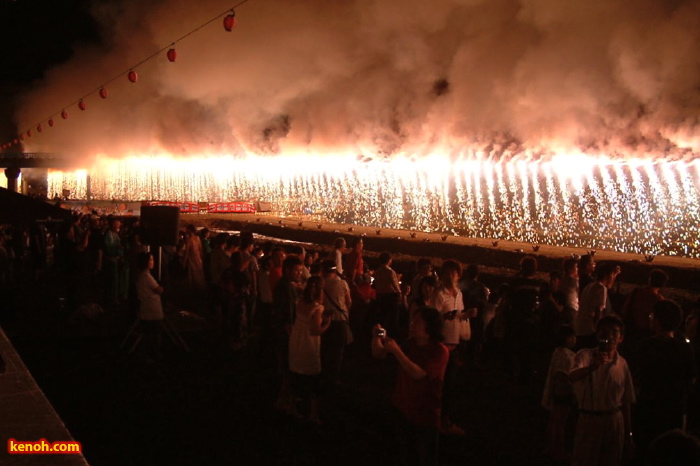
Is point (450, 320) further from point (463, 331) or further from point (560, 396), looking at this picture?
point (560, 396)

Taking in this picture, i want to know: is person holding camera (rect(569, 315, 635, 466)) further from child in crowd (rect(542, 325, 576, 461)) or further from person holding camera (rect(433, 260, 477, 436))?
person holding camera (rect(433, 260, 477, 436))

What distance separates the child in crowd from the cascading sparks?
3536 centimetres

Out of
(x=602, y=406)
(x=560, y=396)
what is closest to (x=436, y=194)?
Answer: (x=560, y=396)

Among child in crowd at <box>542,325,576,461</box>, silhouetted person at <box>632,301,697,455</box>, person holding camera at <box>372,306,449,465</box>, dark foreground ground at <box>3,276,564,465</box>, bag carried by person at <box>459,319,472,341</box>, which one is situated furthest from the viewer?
bag carried by person at <box>459,319,472,341</box>

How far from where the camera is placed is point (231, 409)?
6.60 metres

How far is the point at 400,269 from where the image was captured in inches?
663

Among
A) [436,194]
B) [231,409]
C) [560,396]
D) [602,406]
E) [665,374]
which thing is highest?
[436,194]

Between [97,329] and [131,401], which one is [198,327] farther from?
[131,401]

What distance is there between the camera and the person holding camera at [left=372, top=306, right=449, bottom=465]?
4.17 metres

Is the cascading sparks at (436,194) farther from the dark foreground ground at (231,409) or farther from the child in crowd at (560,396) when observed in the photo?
the child in crowd at (560,396)

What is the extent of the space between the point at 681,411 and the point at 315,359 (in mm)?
2929

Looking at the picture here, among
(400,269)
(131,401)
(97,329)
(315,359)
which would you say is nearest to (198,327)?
(97,329)

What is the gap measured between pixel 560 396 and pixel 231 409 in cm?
A: 311

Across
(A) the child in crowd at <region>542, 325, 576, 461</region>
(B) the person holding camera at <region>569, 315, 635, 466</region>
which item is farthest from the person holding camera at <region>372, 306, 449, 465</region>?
(A) the child in crowd at <region>542, 325, 576, 461</region>
